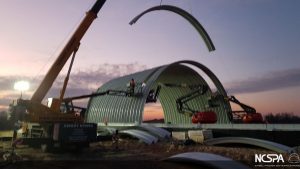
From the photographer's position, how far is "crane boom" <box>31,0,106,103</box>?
2527 cm

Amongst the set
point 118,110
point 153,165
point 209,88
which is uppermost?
point 209,88

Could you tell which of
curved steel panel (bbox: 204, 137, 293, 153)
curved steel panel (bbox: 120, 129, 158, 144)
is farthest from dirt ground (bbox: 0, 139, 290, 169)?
curved steel panel (bbox: 204, 137, 293, 153)

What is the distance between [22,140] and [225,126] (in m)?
16.9

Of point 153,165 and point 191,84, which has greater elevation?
point 191,84

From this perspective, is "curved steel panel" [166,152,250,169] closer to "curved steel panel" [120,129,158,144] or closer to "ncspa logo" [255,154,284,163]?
"ncspa logo" [255,154,284,163]

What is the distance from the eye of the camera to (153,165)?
1530 cm

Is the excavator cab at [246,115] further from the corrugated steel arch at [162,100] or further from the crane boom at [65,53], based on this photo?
the crane boom at [65,53]

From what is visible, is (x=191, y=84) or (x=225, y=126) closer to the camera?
(x=225, y=126)

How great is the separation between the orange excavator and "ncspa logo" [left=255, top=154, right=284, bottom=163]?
1155 centimetres

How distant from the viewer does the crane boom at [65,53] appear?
25266 mm

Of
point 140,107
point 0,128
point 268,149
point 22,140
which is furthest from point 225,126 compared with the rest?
point 0,128

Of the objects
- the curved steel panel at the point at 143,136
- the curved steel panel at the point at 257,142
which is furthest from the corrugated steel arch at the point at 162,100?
the curved steel panel at the point at 257,142

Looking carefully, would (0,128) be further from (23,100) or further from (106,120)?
(23,100)

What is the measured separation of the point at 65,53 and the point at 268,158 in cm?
1707
